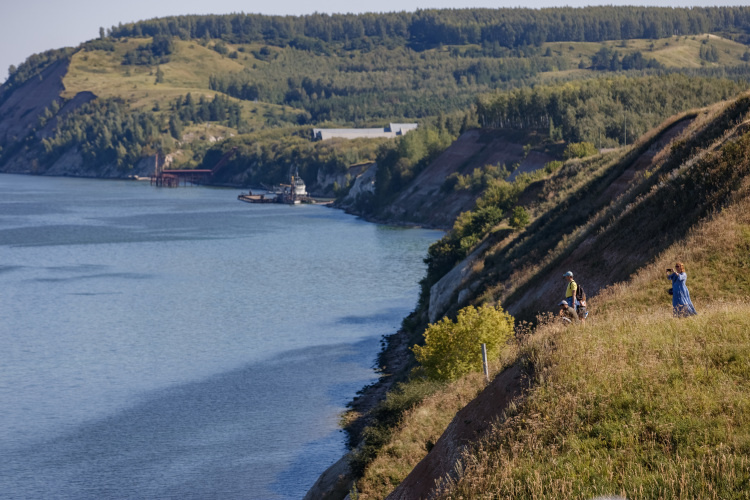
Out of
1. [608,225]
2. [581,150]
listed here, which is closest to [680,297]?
[608,225]

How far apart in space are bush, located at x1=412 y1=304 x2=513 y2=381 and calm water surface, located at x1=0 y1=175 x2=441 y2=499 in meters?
8.37

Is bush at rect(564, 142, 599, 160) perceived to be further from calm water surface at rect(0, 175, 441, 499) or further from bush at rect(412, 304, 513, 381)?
bush at rect(412, 304, 513, 381)

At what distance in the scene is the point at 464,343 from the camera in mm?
35719

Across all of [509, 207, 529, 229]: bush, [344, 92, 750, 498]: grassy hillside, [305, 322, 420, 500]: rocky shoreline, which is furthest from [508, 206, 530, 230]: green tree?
[344, 92, 750, 498]: grassy hillside

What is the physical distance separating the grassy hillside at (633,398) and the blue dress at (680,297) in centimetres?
57

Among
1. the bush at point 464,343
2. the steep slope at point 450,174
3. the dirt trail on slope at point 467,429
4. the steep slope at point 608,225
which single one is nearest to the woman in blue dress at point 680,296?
the dirt trail on slope at point 467,429

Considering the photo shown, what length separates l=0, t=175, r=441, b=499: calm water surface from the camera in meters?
41.4

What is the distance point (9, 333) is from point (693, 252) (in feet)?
180

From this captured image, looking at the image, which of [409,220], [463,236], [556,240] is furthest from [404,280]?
[409,220]

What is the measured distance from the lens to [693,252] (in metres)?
29.8

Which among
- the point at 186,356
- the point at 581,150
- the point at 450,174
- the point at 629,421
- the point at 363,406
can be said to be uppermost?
the point at 581,150

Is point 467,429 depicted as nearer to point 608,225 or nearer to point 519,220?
point 608,225

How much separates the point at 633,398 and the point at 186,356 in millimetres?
Answer: 47916

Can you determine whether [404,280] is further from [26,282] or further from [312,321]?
[26,282]
